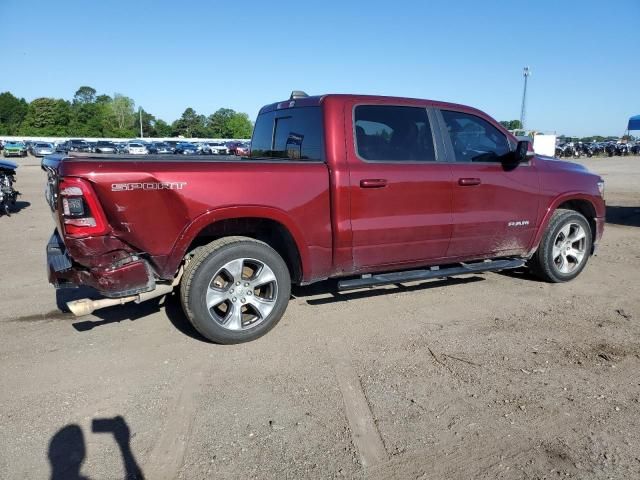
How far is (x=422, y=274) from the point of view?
15.1 ft

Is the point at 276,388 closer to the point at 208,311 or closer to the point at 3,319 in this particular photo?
the point at 208,311

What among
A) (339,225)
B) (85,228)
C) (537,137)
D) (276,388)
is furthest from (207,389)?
(537,137)

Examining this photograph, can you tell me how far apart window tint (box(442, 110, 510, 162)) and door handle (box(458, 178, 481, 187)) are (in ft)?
0.71

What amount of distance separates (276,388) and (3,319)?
9.58ft

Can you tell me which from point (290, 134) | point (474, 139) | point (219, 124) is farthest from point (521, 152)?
point (219, 124)

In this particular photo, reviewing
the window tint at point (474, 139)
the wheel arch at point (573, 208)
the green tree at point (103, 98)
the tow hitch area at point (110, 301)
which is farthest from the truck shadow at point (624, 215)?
the green tree at point (103, 98)

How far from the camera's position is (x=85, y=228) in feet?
10.9

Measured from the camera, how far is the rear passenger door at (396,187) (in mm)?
4188

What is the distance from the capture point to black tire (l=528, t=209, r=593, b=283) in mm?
5402

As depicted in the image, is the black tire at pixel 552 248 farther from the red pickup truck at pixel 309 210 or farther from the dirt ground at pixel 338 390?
the dirt ground at pixel 338 390

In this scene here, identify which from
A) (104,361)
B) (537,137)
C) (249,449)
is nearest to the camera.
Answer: (249,449)

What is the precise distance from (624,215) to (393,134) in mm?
8851

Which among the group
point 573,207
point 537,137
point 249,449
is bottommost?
point 249,449

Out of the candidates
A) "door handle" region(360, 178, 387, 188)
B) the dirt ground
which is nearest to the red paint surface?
"door handle" region(360, 178, 387, 188)
